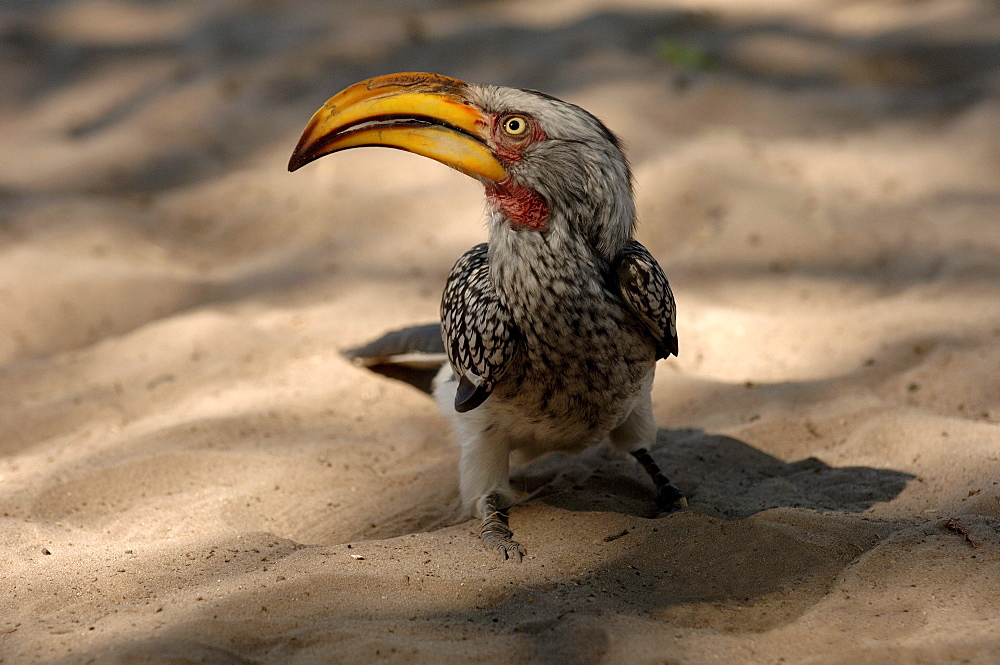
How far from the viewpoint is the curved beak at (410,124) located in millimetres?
2658

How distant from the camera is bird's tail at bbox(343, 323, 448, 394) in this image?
12.7ft

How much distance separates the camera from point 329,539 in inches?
117

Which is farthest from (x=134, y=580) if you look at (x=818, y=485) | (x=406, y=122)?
(x=818, y=485)

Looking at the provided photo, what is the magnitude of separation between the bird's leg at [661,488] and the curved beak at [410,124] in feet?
3.99

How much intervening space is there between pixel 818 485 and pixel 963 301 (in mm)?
1772

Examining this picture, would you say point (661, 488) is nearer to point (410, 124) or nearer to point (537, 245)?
point (537, 245)

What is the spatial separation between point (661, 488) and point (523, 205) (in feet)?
3.79

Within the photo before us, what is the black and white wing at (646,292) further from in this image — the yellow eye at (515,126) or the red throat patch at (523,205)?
the yellow eye at (515,126)

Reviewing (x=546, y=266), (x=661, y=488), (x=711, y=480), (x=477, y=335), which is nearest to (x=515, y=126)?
(x=546, y=266)

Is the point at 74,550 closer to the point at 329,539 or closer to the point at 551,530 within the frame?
the point at 329,539

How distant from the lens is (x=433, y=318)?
4.66 metres

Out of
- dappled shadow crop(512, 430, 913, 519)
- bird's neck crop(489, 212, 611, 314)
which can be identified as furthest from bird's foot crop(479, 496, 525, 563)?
bird's neck crop(489, 212, 611, 314)

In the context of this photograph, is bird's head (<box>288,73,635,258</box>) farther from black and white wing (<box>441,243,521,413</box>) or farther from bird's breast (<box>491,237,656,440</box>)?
black and white wing (<box>441,243,521,413</box>)

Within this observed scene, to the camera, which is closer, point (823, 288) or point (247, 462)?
point (247, 462)
